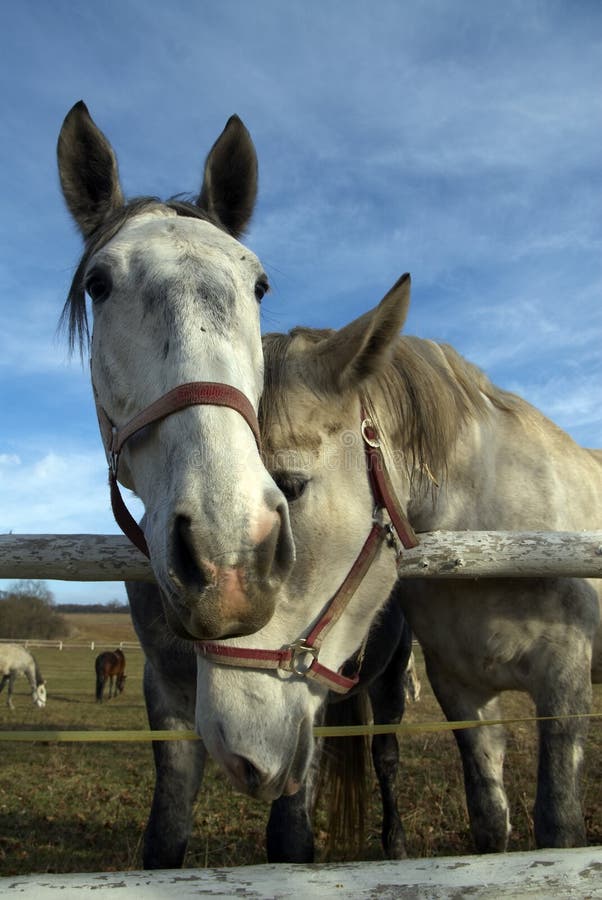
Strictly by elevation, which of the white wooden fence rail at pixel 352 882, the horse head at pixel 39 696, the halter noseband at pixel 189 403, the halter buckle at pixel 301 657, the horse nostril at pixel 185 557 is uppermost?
the halter noseband at pixel 189 403

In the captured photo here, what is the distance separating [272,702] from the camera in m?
2.12

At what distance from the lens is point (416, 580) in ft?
11.2

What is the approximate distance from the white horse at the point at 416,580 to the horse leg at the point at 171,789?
0.95 m

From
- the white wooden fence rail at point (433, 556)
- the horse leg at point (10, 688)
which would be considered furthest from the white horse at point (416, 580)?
the horse leg at point (10, 688)

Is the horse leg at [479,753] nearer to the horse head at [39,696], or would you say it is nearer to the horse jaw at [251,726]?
the horse jaw at [251,726]

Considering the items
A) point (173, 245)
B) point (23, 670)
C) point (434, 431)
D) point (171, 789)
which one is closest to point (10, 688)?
point (23, 670)

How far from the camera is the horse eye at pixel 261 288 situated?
2.43m

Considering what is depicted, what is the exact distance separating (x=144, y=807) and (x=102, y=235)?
6056 millimetres

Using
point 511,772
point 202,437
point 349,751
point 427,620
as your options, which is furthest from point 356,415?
point 511,772

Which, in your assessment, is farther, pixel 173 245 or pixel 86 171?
pixel 86 171

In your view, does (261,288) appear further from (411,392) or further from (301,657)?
(301,657)

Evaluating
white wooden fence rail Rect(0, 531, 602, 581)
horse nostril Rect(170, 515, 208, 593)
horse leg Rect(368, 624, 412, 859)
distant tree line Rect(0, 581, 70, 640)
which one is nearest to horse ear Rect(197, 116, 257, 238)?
white wooden fence rail Rect(0, 531, 602, 581)

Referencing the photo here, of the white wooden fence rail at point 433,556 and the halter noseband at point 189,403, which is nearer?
the halter noseband at point 189,403

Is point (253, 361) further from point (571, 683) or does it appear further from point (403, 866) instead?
point (571, 683)
